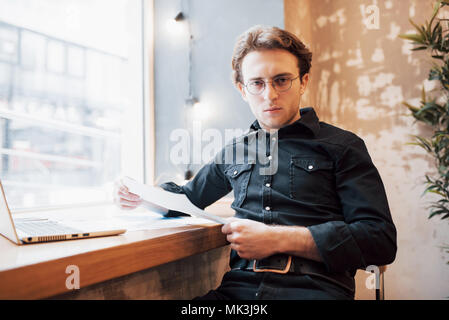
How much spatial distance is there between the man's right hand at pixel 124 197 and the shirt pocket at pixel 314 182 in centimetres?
58

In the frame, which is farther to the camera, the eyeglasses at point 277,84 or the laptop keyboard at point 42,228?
the eyeglasses at point 277,84

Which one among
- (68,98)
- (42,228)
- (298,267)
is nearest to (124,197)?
(42,228)

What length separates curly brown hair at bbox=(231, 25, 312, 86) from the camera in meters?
1.13

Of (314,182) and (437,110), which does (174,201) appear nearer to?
(314,182)

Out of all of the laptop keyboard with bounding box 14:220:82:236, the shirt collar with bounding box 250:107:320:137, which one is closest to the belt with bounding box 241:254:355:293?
the shirt collar with bounding box 250:107:320:137

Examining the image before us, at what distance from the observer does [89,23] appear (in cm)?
212

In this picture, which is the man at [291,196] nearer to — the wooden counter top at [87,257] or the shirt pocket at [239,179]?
the shirt pocket at [239,179]

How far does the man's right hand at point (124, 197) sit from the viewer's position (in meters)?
1.21

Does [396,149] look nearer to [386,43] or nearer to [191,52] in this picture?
[386,43]

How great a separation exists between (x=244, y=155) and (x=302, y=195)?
0.97ft

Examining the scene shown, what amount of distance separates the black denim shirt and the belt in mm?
52

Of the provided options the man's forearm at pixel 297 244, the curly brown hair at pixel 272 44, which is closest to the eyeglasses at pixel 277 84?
the curly brown hair at pixel 272 44

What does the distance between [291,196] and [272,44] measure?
1.71ft

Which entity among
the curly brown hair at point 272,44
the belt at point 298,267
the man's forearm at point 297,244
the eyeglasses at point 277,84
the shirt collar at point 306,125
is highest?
the curly brown hair at point 272,44
